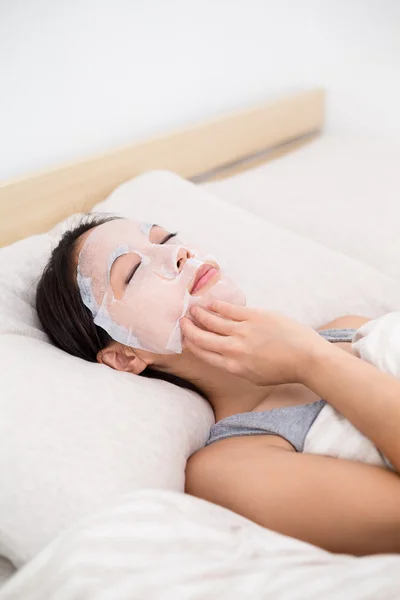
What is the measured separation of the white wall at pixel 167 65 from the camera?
4.36 ft

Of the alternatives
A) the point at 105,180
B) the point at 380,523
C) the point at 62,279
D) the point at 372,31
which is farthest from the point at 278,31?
the point at 380,523

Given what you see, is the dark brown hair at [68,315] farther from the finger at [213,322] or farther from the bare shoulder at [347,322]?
the bare shoulder at [347,322]

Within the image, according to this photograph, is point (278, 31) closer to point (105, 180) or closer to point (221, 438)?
point (105, 180)

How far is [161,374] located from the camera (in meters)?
1.07

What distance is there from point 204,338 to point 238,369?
8 cm

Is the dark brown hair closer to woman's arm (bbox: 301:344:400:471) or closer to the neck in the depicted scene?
the neck

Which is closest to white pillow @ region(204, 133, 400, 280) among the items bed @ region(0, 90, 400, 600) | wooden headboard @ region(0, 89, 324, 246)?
bed @ region(0, 90, 400, 600)

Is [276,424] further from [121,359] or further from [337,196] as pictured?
[337,196]

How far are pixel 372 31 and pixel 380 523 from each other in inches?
79.2

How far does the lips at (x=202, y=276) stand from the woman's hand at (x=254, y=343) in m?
0.06

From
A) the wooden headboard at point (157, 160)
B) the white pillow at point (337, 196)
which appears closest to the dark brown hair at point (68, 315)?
the wooden headboard at point (157, 160)

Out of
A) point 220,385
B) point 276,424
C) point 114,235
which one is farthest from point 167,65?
point 276,424

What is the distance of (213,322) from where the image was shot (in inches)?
36.4

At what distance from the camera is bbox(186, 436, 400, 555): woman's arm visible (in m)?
0.73
